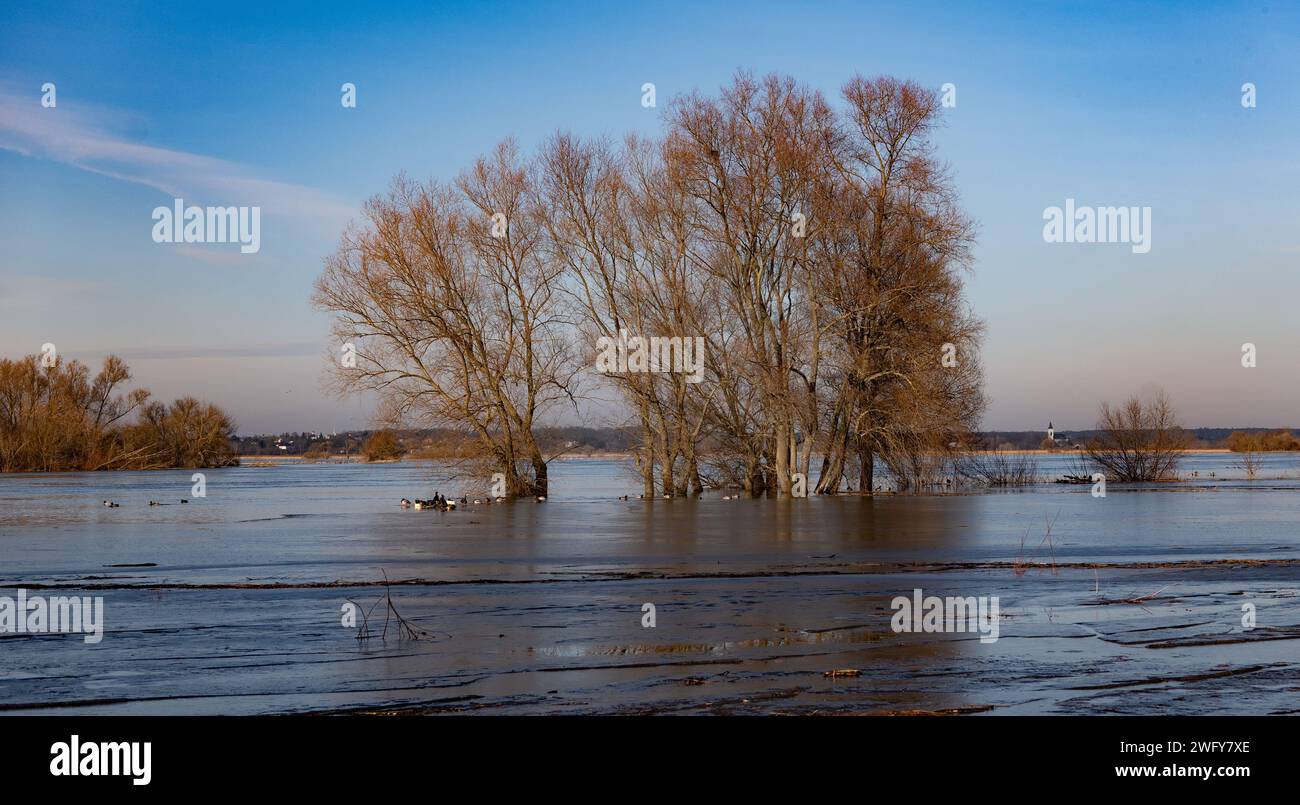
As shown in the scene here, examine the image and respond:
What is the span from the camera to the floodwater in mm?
7934

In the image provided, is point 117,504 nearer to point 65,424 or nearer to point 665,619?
point 665,619

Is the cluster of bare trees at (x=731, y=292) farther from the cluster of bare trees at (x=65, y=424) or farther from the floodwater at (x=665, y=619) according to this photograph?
the cluster of bare trees at (x=65, y=424)

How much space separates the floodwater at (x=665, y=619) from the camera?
7.93 metres

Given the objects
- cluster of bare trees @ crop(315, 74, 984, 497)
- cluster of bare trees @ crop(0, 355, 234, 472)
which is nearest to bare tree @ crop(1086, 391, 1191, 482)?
cluster of bare trees @ crop(315, 74, 984, 497)

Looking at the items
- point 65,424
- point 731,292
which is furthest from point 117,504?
point 65,424

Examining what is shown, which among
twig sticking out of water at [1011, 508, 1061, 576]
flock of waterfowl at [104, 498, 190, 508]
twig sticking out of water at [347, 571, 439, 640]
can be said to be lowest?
flock of waterfowl at [104, 498, 190, 508]

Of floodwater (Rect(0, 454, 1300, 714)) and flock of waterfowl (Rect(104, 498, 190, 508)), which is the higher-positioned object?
floodwater (Rect(0, 454, 1300, 714))

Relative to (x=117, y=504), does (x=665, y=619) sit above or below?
above

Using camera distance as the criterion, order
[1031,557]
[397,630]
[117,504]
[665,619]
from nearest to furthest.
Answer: [397,630] → [665,619] → [1031,557] → [117,504]

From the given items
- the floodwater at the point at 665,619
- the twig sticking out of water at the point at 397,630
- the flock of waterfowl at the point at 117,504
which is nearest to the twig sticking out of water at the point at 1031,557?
the floodwater at the point at 665,619

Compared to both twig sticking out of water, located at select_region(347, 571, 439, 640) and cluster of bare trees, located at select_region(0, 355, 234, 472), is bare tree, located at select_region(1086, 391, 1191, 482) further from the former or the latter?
cluster of bare trees, located at select_region(0, 355, 234, 472)

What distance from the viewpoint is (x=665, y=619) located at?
11.5 metres

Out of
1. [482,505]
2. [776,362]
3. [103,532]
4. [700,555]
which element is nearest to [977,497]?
[776,362]
